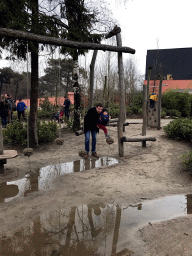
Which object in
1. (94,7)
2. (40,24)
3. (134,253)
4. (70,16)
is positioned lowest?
(134,253)

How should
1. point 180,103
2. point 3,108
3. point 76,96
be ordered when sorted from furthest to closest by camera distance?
point 180,103 < point 3,108 < point 76,96

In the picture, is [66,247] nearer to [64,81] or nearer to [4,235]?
[4,235]

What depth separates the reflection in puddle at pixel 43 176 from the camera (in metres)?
4.37

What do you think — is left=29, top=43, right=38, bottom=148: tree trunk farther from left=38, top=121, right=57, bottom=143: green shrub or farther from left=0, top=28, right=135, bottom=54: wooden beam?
left=0, top=28, right=135, bottom=54: wooden beam

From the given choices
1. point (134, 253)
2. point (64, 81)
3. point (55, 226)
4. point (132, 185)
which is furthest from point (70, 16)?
point (64, 81)

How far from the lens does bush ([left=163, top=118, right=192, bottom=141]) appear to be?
780cm

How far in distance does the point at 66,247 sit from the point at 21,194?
192 cm

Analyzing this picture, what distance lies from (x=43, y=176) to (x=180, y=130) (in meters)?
5.22

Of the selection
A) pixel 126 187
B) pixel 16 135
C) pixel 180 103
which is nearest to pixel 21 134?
pixel 16 135

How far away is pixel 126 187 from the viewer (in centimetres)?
457

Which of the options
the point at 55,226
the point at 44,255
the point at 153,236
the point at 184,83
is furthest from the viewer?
the point at 184,83

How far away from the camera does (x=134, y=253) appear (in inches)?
102

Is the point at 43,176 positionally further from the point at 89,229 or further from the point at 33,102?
Result: the point at 33,102

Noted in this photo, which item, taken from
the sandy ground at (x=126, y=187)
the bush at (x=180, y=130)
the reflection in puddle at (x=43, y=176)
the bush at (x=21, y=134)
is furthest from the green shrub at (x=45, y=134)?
the bush at (x=180, y=130)
